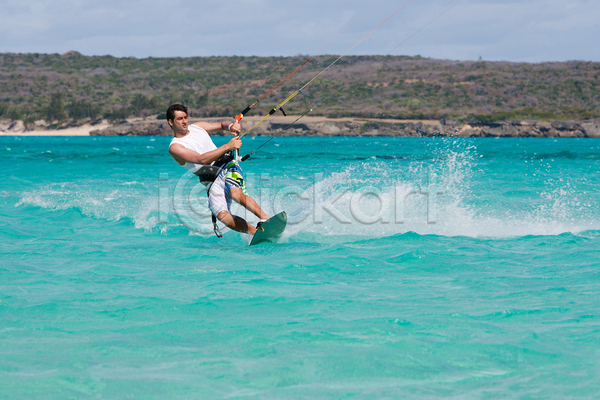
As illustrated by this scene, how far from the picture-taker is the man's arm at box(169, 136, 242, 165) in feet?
19.5

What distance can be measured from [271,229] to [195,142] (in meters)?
1.30

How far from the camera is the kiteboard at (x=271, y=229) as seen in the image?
648 cm

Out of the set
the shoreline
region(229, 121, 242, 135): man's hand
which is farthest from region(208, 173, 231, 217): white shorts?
the shoreline

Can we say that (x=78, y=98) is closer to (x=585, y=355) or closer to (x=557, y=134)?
(x=557, y=134)

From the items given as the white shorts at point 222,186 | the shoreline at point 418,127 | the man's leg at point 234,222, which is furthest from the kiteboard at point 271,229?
the shoreline at point 418,127

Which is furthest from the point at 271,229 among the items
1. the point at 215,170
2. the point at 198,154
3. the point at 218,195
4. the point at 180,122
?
the point at 180,122

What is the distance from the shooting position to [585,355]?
3.27 metres

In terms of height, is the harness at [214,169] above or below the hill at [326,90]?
below

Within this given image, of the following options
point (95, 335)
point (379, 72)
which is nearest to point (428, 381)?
point (95, 335)

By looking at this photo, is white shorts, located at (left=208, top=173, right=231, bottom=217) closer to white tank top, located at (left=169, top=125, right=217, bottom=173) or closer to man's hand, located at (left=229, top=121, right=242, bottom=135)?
white tank top, located at (left=169, top=125, right=217, bottom=173)

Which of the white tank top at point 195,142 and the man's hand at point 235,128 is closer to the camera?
the man's hand at point 235,128

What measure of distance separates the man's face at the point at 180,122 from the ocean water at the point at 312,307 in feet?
4.41

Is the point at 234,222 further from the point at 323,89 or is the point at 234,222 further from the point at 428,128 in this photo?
the point at 323,89

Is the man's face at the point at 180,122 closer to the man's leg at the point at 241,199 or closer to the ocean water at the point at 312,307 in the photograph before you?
the man's leg at the point at 241,199
